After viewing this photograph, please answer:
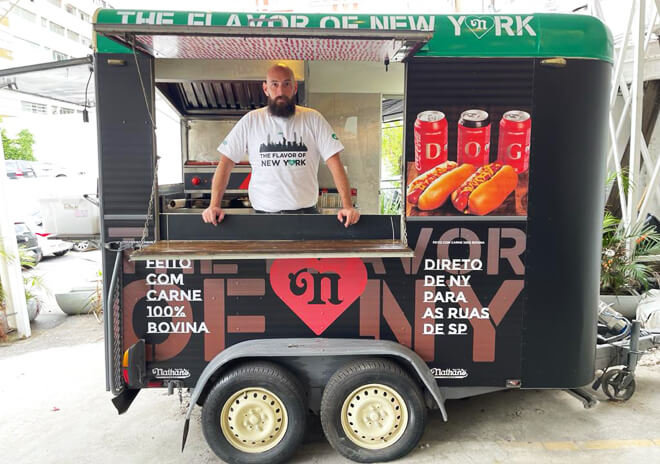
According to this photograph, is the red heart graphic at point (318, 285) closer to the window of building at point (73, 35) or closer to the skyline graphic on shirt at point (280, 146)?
the skyline graphic on shirt at point (280, 146)

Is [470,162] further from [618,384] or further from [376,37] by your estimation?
[618,384]

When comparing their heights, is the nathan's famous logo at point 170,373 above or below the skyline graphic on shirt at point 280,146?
below

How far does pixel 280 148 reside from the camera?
3.31 m

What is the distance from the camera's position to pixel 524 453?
3285 millimetres

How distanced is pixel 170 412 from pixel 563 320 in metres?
2.94

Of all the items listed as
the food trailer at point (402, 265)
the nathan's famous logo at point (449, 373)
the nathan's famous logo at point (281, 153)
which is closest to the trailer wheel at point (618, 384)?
the food trailer at point (402, 265)

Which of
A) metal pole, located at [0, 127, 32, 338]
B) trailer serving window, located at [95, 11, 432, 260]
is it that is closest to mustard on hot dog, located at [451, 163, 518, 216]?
trailer serving window, located at [95, 11, 432, 260]

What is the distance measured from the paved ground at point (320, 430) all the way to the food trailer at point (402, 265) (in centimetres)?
42

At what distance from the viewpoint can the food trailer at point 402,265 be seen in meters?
3.01

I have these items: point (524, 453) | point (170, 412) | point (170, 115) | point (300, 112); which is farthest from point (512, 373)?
point (170, 115)

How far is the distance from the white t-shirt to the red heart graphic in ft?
1.48

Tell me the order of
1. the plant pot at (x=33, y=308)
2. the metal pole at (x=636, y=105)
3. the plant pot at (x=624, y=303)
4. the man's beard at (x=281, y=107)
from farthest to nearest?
the metal pole at (x=636, y=105) < the plant pot at (x=33, y=308) < the plant pot at (x=624, y=303) < the man's beard at (x=281, y=107)

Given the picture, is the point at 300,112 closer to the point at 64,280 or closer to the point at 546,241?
the point at 546,241

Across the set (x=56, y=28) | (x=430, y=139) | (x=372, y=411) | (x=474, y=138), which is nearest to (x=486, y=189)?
(x=474, y=138)
